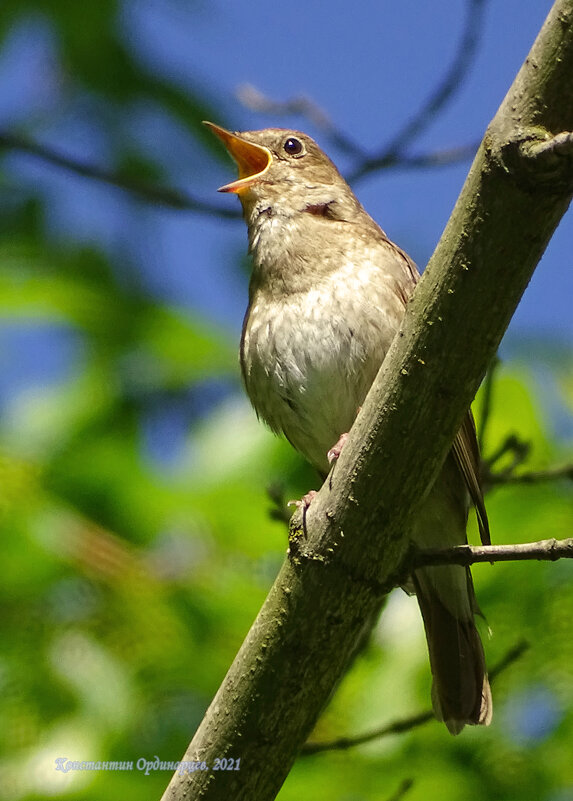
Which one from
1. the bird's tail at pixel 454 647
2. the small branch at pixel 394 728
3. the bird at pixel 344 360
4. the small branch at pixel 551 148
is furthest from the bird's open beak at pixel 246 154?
the small branch at pixel 551 148

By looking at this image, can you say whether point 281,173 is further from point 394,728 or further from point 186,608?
point 394,728

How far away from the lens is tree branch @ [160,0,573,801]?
2588 millimetres

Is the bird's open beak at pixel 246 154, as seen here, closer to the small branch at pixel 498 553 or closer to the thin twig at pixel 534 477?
the thin twig at pixel 534 477

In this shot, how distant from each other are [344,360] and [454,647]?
1195 mm

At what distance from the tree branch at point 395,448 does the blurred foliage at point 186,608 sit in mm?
711

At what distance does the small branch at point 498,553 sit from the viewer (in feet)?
9.44

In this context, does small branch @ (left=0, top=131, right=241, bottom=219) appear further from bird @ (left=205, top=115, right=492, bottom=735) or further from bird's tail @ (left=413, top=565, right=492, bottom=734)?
bird's tail @ (left=413, top=565, right=492, bottom=734)

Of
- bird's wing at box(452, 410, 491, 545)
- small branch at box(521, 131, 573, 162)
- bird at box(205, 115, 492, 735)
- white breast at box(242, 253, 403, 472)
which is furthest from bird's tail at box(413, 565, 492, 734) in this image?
small branch at box(521, 131, 573, 162)

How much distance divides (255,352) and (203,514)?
682 millimetres

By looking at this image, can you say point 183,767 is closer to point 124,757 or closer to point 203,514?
point 124,757

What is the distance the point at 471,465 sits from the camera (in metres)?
3.99

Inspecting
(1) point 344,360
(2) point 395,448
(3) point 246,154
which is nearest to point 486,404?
(1) point 344,360

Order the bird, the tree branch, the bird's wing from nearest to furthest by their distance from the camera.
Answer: the tree branch, the bird's wing, the bird

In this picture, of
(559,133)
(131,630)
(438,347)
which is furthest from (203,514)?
(559,133)
